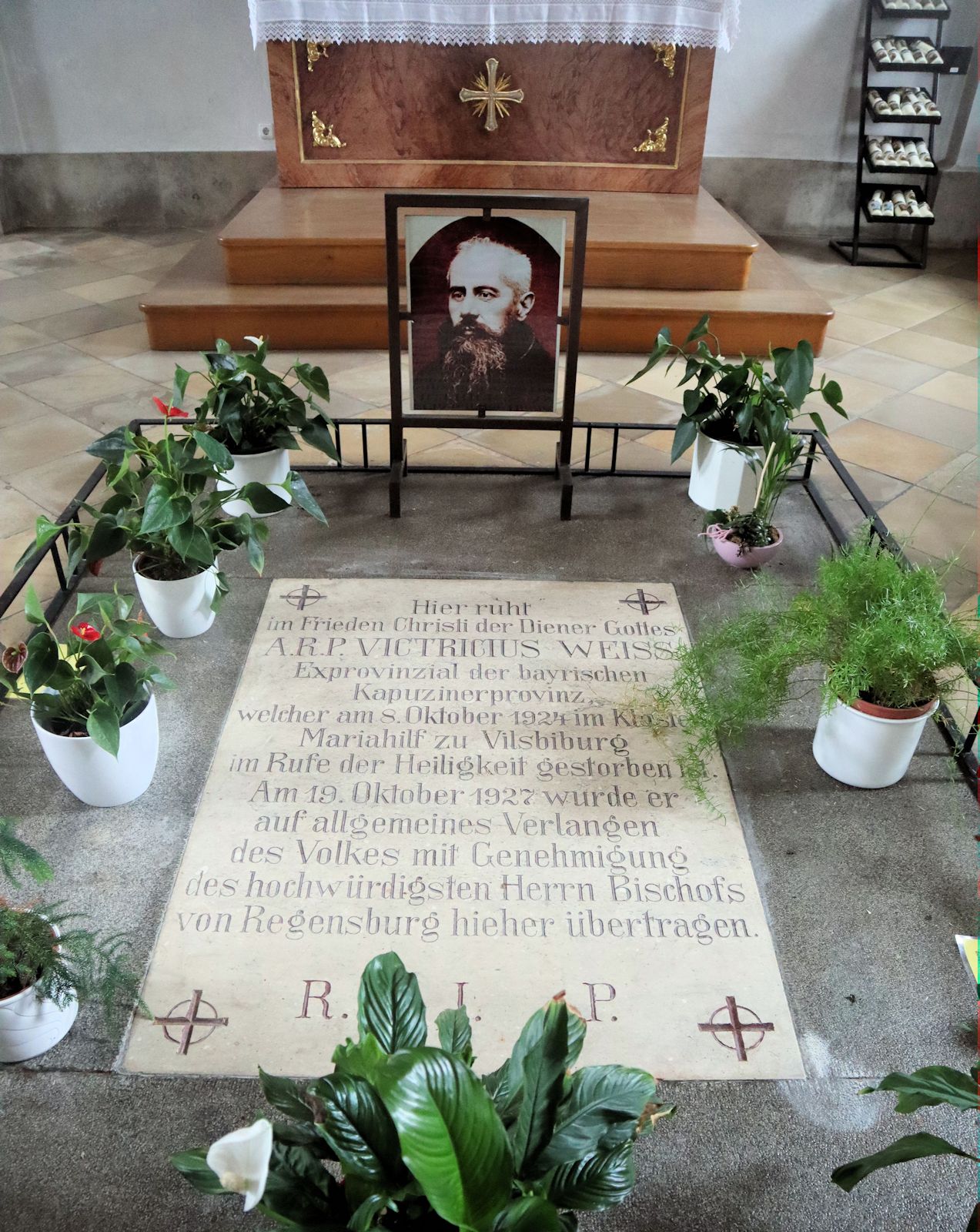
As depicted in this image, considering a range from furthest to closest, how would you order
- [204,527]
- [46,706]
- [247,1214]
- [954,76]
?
1. [954,76]
2. [204,527]
3. [46,706]
4. [247,1214]

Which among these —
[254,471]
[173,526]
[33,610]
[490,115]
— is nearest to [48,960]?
[33,610]

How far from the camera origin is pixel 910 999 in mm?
1934

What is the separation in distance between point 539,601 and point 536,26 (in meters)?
3.55

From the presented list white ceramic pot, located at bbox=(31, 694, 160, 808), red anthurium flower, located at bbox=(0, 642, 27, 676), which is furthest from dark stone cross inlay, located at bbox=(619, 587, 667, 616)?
red anthurium flower, located at bbox=(0, 642, 27, 676)

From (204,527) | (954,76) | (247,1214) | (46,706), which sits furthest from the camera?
(954,76)

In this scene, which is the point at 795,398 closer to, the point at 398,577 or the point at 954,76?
the point at 398,577

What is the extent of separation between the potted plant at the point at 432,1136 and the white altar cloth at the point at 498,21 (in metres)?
5.02

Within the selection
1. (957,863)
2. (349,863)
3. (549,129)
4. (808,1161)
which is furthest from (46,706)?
(549,129)

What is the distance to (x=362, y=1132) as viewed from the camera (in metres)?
1.14

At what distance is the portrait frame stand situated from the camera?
3031 mm

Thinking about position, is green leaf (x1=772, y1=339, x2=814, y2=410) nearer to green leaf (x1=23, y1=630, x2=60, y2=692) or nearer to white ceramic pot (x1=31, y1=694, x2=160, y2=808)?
white ceramic pot (x1=31, y1=694, x2=160, y2=808)

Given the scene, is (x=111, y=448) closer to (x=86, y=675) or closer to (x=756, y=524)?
(x=86, y=675)

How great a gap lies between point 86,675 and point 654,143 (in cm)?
460

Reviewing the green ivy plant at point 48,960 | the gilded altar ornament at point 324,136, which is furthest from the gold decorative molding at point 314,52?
the green ivy plant at point 48,960
